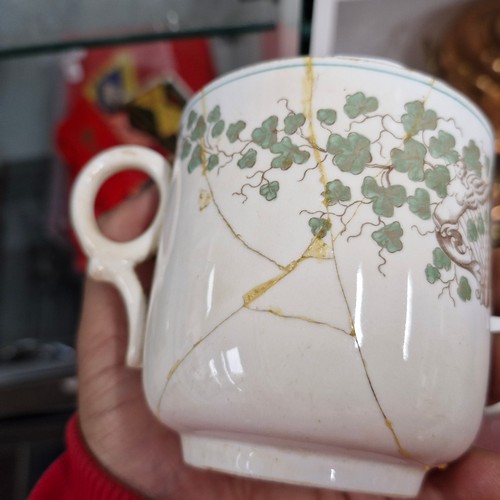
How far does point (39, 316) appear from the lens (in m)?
0.77

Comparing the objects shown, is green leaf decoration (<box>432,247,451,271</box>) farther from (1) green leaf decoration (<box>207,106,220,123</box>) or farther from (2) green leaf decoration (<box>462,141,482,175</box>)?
(1) green leaf decoration (<box>207,106,220,123</box>)

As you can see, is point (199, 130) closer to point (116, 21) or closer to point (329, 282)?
point (329, 282)

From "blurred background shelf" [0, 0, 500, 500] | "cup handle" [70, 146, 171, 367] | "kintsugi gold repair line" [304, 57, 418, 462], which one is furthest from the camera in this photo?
"blurred background shelf" [0, 0, 500, 500]

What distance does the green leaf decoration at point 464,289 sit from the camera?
0.36m

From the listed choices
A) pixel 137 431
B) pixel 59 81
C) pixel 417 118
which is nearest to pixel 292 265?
pixel 417 118

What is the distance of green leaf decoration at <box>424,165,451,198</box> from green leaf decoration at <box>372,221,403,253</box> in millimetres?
43

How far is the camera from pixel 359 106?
1.21 feet

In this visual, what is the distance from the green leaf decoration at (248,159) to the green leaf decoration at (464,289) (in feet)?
0.51

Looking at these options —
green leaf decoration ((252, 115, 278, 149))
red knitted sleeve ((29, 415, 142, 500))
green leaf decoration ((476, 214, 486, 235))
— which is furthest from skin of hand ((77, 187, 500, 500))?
green leaf decoration ((252, 115, 278, 149))

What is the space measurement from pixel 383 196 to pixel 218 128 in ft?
0.42

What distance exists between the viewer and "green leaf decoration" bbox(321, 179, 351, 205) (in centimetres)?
35

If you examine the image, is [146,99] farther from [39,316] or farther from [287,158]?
[287,158]

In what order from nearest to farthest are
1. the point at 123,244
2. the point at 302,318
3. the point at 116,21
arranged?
the point at 302,318 → the point at 123,244 → the point at 116,21

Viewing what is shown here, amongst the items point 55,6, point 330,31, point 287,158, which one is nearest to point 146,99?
point 55,6
